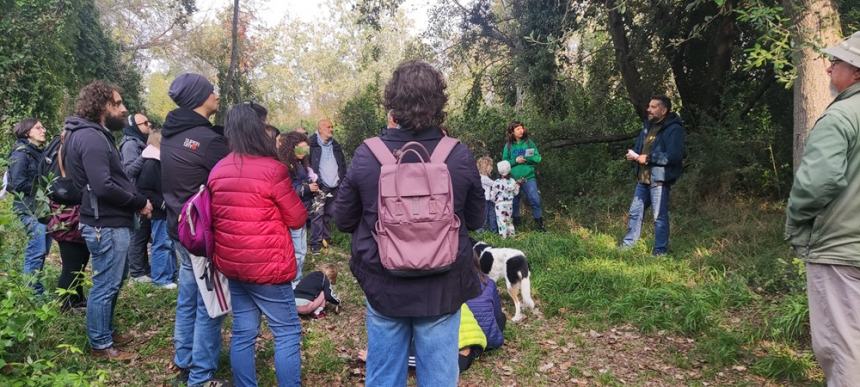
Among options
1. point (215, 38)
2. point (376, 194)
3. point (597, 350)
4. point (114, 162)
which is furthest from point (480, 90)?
point (215, 38)

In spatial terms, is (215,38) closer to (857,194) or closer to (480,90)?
(480,90)

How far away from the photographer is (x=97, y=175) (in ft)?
10.8

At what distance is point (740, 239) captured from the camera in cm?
643

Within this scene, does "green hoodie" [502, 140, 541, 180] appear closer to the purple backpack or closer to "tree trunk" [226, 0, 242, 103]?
the purple backpack

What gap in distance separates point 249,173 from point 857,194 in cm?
295

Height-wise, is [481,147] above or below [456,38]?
below

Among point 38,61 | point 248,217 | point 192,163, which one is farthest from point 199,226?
point 38,61

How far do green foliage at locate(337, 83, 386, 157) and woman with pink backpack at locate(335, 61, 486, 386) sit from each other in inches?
312

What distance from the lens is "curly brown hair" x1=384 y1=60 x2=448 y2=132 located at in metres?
2.14

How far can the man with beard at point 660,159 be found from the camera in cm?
587

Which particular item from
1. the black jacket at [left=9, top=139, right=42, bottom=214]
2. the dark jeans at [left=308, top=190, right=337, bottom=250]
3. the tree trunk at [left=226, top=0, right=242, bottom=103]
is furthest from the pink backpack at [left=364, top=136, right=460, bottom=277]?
the tree trunk at [left=226, top=0, right=242, bottom=103]

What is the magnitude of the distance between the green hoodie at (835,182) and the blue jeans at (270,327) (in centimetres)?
270

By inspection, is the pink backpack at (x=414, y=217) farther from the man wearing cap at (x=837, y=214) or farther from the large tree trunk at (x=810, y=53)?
the large tree trunk at (x=810, y=53)

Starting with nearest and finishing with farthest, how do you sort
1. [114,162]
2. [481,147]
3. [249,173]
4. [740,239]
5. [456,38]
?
1. [249,173]
2. [114,162]
3. [740,239]
4. [481,147]
5. [456,38]
